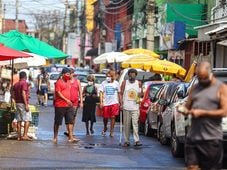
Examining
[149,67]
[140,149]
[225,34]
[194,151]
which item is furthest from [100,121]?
[194,151]

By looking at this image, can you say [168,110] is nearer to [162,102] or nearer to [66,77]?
[162,102]

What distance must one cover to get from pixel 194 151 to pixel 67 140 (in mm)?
9361

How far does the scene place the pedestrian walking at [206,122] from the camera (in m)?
8.91

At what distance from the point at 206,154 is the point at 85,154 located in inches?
251

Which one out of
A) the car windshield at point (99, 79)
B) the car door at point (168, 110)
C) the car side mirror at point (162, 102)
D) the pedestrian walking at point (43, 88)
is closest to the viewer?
the car door at point (168, 110)

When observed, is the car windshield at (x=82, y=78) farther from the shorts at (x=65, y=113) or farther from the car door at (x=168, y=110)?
the shorts at (x=65, y=113)

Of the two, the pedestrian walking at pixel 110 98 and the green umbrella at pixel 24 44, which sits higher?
the green umbrella at pixel 24 44

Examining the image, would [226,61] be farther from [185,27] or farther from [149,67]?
[185,27]

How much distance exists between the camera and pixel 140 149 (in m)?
16.4

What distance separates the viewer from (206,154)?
895cm

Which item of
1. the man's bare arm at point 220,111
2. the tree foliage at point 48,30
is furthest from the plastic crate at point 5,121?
the tree foliage at point 48,30

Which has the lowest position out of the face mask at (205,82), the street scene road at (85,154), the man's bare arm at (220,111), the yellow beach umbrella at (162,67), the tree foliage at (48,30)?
the street scene road at (85,154)

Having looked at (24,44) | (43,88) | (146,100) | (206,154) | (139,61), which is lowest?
(206,154)

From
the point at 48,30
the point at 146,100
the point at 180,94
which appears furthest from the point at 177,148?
the point at 48,30
